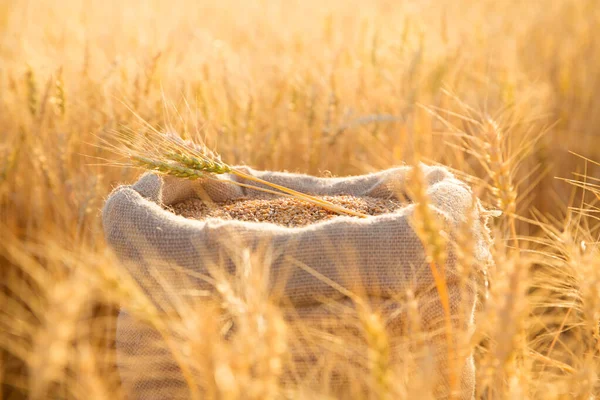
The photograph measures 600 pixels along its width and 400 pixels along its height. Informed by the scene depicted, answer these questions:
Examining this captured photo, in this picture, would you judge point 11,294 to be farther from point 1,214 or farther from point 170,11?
point 170,11

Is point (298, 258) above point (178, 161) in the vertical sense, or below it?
below

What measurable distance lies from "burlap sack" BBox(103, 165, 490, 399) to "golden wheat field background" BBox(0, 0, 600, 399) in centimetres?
8

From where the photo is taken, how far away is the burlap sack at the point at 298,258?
3.07 feet

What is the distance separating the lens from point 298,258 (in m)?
0.93

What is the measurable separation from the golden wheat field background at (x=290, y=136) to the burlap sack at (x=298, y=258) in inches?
3.2

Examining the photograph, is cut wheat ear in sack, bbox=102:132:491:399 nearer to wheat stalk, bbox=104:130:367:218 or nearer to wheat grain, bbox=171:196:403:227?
wheat stalk, bbox=104:130:367:218

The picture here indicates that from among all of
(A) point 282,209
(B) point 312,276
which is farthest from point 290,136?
(B) point 312,276

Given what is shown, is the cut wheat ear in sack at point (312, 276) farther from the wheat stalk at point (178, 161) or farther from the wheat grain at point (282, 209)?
the wheat grain at point (282, 209)

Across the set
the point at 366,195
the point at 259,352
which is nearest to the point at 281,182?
the point at 366,195

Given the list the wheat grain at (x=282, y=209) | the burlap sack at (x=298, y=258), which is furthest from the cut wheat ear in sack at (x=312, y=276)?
the wheat grain at (x=282, y=209)

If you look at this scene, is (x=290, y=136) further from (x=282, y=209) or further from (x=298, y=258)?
(x=298, y=258)

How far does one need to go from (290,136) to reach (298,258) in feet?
3.55

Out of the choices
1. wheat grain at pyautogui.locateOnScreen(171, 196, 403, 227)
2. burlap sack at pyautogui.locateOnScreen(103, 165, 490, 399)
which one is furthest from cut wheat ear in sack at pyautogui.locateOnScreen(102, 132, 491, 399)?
wheat grain at pyautogui.locateOnScreen(171, 196, 403, 227)

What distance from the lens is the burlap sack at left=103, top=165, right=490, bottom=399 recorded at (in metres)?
0.94
